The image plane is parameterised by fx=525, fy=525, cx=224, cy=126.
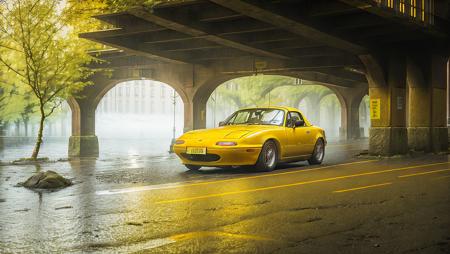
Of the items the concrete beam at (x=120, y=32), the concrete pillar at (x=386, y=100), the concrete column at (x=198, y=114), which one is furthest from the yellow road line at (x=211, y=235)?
the concrete column at (x=198, y=114)

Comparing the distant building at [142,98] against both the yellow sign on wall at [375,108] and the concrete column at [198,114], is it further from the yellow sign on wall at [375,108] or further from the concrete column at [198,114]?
the yellow sign on wall at [375,108]

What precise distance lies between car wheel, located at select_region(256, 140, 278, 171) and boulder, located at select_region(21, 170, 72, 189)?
421 cm

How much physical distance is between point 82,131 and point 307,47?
13593mm

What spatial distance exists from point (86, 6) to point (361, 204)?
12.6 m

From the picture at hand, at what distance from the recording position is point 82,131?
2791 cm

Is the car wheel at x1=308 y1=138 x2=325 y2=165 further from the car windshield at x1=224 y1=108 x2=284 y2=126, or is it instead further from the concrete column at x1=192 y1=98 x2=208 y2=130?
the concrete column at x1=192 y1=98 x2=208 y2=130

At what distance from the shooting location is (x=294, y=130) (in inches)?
510

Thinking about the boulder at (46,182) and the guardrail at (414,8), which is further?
the guardrail at (414,8)

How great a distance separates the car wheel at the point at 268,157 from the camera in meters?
11.8

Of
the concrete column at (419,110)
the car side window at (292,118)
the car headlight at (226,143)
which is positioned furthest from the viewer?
the concrete column at (419,110)

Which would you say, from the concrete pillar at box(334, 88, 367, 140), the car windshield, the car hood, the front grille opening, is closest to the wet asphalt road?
the front grille opening

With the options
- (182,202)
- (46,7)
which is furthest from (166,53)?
(182,202)

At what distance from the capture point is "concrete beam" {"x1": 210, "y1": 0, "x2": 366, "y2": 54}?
490 inches

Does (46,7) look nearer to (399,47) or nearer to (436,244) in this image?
(399,47)
